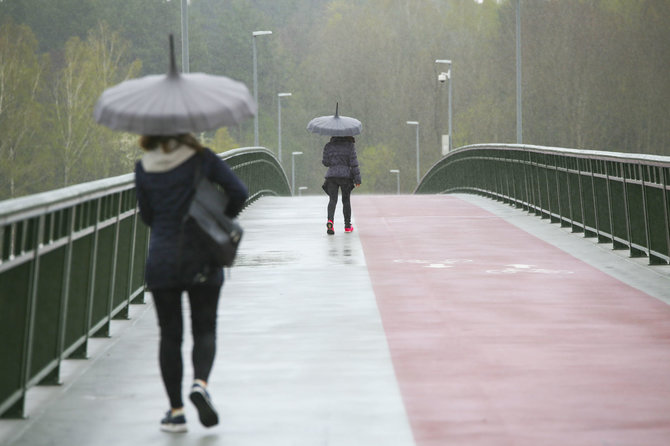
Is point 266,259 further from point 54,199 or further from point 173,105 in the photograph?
point 173,105

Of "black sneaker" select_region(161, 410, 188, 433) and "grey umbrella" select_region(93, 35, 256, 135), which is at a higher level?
"grey umbrella" select_region(93, 35, 256, 135)

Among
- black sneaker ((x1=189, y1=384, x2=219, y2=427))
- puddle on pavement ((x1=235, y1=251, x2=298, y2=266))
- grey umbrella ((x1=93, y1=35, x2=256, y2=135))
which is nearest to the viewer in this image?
grey umbrella ((x1=93, y1=35, x2=256, y2=135))

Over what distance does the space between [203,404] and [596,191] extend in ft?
34.4

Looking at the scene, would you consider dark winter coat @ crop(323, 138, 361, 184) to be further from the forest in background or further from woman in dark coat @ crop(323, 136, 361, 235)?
the forest in background

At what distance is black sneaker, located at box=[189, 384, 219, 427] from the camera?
246 inches

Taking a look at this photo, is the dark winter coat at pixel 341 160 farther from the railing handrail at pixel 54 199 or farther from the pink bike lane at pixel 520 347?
the railing handrail at pixel 54 199

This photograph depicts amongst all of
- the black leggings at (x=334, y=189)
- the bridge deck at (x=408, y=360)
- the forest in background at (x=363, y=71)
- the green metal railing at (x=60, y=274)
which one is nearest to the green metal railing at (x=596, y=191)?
the bridge deck at (x=408, y=360)

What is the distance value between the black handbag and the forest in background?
2381 inches

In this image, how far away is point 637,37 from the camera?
69.4 metres

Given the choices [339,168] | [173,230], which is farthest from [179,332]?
[339,168]

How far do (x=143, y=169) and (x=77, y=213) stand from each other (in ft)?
6.68

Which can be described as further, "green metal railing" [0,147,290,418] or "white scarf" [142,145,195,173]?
"green metal railing" [0,147,290,418]

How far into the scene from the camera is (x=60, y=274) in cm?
759

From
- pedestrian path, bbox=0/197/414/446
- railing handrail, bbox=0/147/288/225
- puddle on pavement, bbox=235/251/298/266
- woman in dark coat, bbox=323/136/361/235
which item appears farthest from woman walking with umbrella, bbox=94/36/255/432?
woman in dark coat, bbox=323/136/361/235
